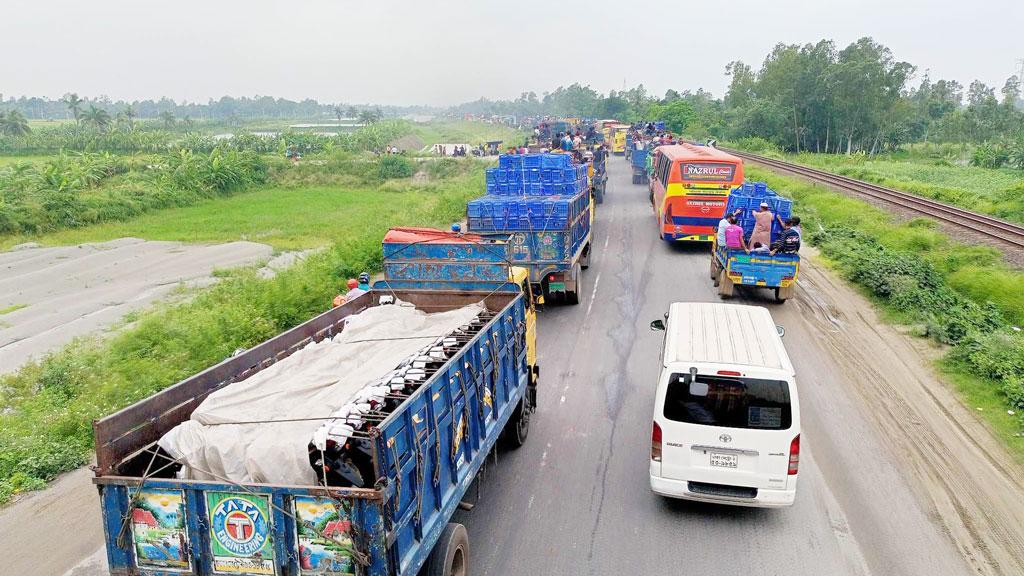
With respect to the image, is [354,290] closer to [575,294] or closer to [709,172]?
[575,294]

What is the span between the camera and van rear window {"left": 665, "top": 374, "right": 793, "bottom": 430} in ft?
20.3

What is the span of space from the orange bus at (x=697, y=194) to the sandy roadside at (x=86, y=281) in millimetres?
12643

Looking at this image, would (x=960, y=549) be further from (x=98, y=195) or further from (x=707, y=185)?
(x=98, y=195)

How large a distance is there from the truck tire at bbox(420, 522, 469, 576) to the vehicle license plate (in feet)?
8.50

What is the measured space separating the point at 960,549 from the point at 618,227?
18.4 meters

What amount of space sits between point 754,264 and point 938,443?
620cm

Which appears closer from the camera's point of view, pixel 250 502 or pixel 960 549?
pixel 250 502

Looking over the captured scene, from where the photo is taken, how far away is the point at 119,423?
15.1 ft

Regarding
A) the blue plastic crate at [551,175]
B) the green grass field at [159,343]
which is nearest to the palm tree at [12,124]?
the green grass field at [159,343]

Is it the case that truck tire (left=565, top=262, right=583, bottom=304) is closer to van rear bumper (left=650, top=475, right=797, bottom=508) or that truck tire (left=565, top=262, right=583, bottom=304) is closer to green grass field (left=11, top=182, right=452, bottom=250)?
van rear bumper (left=650, top=475, right=797, bottom=508)

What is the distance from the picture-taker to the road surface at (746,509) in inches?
240

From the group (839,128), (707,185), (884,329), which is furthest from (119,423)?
(839,128)

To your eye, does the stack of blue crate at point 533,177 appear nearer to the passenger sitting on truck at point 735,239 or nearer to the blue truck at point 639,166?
the passenger sitting on truck at point 735,239

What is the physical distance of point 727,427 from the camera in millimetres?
6301
